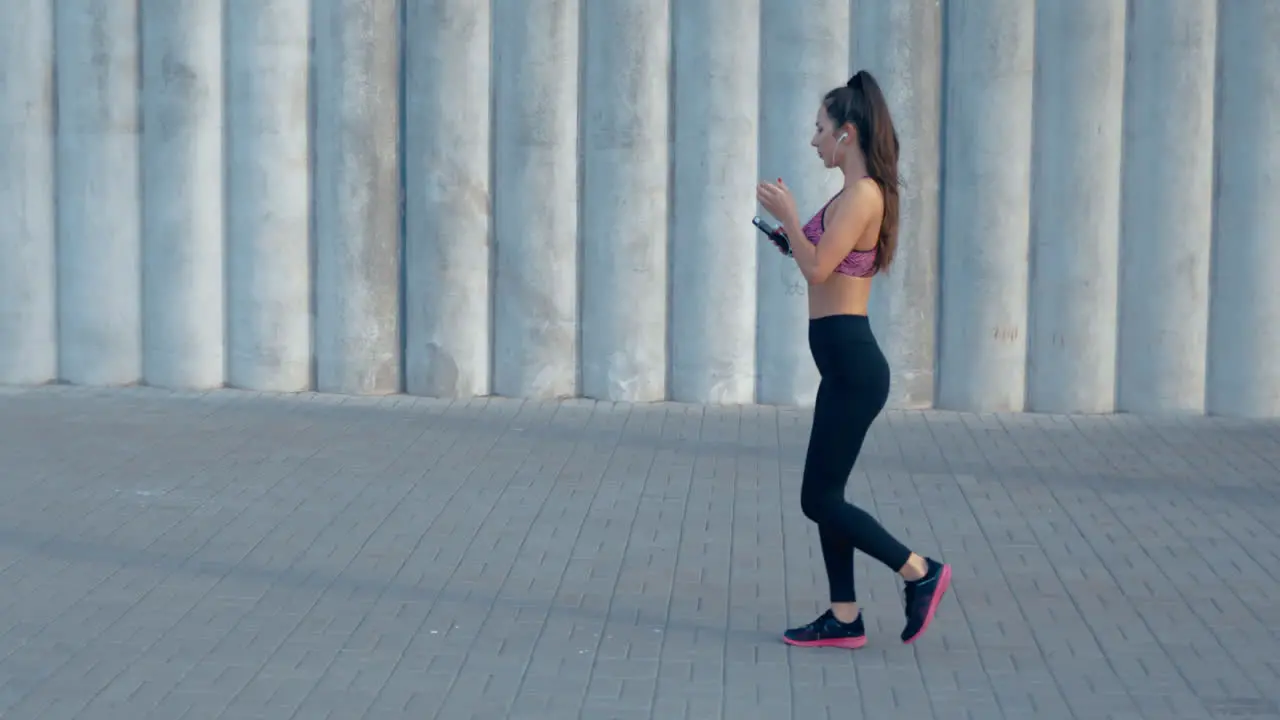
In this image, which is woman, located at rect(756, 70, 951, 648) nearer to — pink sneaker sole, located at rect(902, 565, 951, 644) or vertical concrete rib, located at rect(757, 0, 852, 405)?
pink sneaker sole, located at rect(902, 565, 951, 644)

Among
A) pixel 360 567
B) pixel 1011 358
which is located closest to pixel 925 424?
pixel 1011 358

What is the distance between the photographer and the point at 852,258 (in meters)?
5.50

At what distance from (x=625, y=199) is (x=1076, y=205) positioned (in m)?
2.50

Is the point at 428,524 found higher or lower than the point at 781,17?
lower

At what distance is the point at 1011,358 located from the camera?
1019 centimetres

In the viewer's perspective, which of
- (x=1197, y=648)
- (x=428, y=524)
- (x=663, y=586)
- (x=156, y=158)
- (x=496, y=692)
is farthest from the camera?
(x=156, y=158)

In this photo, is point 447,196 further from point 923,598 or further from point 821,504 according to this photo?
point 923,598

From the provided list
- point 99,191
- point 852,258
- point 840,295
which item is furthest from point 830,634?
point 99,191

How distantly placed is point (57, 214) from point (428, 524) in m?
4.64

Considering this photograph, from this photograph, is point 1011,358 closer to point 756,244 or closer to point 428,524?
point 756,244

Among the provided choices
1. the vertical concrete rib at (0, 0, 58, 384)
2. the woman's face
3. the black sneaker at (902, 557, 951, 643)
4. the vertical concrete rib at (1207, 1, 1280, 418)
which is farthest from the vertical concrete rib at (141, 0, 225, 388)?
the black sneaker at (902, 557, 951, 643)

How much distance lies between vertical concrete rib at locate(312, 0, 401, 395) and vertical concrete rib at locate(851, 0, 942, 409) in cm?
271

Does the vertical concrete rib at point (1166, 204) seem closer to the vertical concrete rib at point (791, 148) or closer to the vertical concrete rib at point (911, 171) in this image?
the vertical concrete rib at point (911, 171)

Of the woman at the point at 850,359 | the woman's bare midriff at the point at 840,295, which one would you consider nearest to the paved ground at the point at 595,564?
the woman at the point at 850,359
